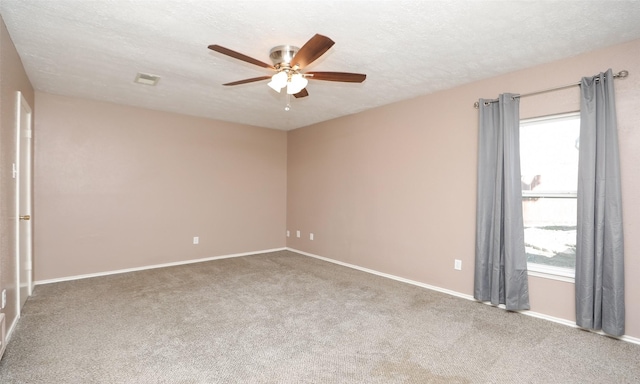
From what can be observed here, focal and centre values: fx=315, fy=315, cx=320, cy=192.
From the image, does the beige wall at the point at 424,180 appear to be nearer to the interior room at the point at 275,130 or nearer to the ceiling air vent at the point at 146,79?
the interior room at the point at 275,130

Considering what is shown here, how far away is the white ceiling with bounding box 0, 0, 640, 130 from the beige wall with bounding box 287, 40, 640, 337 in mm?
285

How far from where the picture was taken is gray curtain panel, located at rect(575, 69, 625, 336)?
8.64ft

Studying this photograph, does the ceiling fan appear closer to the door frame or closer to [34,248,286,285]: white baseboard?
the door frame

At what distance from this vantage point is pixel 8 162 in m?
2.63

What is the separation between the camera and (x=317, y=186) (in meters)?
5.83

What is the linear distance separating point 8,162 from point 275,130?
13.9 ft

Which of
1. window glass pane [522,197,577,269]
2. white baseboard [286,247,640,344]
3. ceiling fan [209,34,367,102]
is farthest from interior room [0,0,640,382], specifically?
window glass pane [522,197,577,269]

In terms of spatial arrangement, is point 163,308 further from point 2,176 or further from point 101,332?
point 2,176

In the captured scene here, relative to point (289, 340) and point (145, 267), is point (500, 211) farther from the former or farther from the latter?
point (145, 267)

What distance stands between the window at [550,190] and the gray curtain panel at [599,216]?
242 mm

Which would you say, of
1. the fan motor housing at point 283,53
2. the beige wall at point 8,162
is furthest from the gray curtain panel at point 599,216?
the beige wall at point 8,162

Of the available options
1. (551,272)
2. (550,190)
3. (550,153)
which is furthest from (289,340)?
(550,153)

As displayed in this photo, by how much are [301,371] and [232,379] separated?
1.49 ft

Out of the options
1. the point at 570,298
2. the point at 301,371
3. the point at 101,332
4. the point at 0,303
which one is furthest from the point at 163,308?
the point at 570,298
